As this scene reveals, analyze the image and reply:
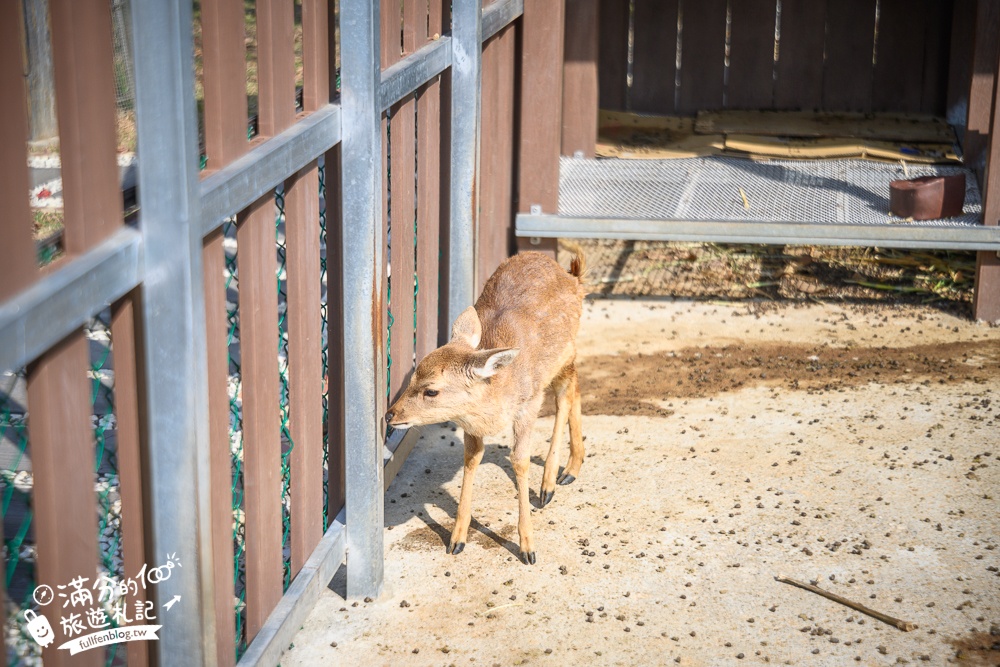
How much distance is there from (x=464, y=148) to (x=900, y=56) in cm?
659

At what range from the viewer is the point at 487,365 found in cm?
443

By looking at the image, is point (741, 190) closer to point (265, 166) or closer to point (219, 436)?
point (265, 166)

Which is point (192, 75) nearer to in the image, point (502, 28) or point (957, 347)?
point (502, 28)

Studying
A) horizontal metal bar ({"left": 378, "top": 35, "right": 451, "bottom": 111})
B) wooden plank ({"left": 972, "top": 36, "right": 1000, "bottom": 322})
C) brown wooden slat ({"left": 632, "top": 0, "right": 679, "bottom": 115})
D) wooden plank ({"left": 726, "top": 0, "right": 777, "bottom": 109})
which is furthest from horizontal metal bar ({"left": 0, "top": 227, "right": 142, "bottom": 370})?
wooden plank ({"left": 726, "top": 0, "right": 777, "bottom": 109})

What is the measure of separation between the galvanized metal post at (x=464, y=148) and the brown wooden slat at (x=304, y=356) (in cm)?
178

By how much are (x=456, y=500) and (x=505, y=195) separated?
2.65 m

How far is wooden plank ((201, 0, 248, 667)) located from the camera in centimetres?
290

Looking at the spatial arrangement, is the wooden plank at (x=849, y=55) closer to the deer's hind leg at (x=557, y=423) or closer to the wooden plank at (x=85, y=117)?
the deer's hind leg at (x=557, y=423)

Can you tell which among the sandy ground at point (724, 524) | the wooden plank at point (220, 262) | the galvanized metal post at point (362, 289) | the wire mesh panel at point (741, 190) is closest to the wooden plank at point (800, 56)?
the wire mesh panel at point (741, 190)

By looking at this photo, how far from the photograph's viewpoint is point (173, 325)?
255cm

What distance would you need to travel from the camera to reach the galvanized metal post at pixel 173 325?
7.95ft

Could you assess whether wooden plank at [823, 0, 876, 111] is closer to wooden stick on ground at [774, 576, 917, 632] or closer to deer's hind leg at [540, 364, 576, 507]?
deer's hind leg at [540, 364, 576, 507]

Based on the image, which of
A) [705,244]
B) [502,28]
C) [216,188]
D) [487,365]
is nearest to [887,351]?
[705,244]

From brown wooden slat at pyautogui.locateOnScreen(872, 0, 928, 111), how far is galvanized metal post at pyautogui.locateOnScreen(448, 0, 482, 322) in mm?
6345
